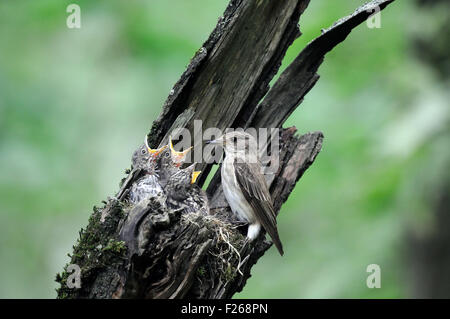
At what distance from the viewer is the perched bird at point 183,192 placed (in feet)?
22.8

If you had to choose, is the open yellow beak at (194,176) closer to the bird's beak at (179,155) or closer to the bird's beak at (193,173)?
the bird's beak at (193,173)

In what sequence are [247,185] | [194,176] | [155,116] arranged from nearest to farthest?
1. [247,185]
2. [194,176]
3. [155,116]

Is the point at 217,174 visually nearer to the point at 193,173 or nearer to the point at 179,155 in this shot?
the point at 193,173

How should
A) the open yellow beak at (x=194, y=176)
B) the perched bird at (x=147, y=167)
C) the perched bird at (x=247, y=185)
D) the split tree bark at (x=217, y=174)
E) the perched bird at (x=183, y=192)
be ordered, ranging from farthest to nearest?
the open yellow beak at (x=194, y=176) → the perched bird at (x=183, y=192) → the perched bird at (x=247, y=185) → the perched bird at (x=147, y=167) → the split tree bark at (x=217, y=174)

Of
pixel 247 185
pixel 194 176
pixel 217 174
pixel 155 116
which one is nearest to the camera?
pixel 247 185

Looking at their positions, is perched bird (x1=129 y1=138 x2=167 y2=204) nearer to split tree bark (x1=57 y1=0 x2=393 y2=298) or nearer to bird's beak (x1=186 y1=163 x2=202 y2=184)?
split tree bark (x1=57 y1=0 x2=393 y2=298)

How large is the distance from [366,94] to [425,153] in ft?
12.0

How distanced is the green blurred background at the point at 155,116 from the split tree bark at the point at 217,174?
10.7ft

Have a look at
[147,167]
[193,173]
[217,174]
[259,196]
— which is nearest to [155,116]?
[217,174]

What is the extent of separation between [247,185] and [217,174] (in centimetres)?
90

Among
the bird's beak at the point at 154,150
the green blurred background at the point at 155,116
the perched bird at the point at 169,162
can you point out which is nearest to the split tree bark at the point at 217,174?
the bird's beak at the point at 154,150

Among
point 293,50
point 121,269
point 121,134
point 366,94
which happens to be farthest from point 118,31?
point 121,269

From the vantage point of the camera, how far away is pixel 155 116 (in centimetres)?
1211
